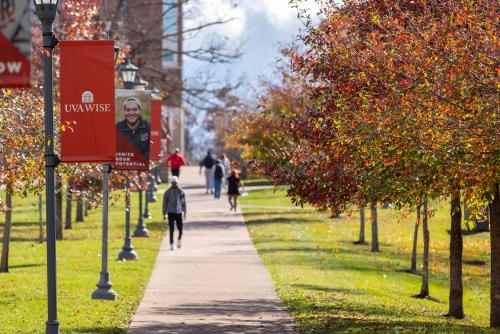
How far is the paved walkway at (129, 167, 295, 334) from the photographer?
17438 mm

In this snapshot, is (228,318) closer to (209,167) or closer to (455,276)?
(455,276)

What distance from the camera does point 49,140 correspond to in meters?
13.9

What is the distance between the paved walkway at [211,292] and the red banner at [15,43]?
300 inches

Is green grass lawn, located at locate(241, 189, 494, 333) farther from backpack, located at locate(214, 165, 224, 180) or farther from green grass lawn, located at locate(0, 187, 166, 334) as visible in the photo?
Answer: backpack, located at locate(214, 165, 224, 180)

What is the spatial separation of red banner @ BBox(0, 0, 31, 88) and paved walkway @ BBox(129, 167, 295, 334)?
25.0ft

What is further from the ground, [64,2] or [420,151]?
[64,2]

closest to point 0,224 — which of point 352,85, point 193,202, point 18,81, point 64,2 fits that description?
point 64,2

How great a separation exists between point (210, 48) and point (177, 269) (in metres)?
16.7

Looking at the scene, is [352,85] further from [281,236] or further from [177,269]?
[281,236]

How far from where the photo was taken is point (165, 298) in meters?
20.8

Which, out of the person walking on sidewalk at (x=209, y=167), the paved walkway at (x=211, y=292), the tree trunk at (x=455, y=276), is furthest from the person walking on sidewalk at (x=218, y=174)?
the tree trunk at (x=455, y=276)

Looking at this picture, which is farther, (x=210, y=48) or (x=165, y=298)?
(x=210, y=48)

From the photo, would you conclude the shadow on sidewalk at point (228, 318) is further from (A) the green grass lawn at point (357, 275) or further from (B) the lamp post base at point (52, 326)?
(B) the lamp post base at point (52, 326)

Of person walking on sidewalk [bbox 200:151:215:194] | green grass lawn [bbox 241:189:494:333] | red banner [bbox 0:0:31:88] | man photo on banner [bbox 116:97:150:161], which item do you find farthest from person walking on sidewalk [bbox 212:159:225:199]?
red banner [bbox 0:0:31:88]
